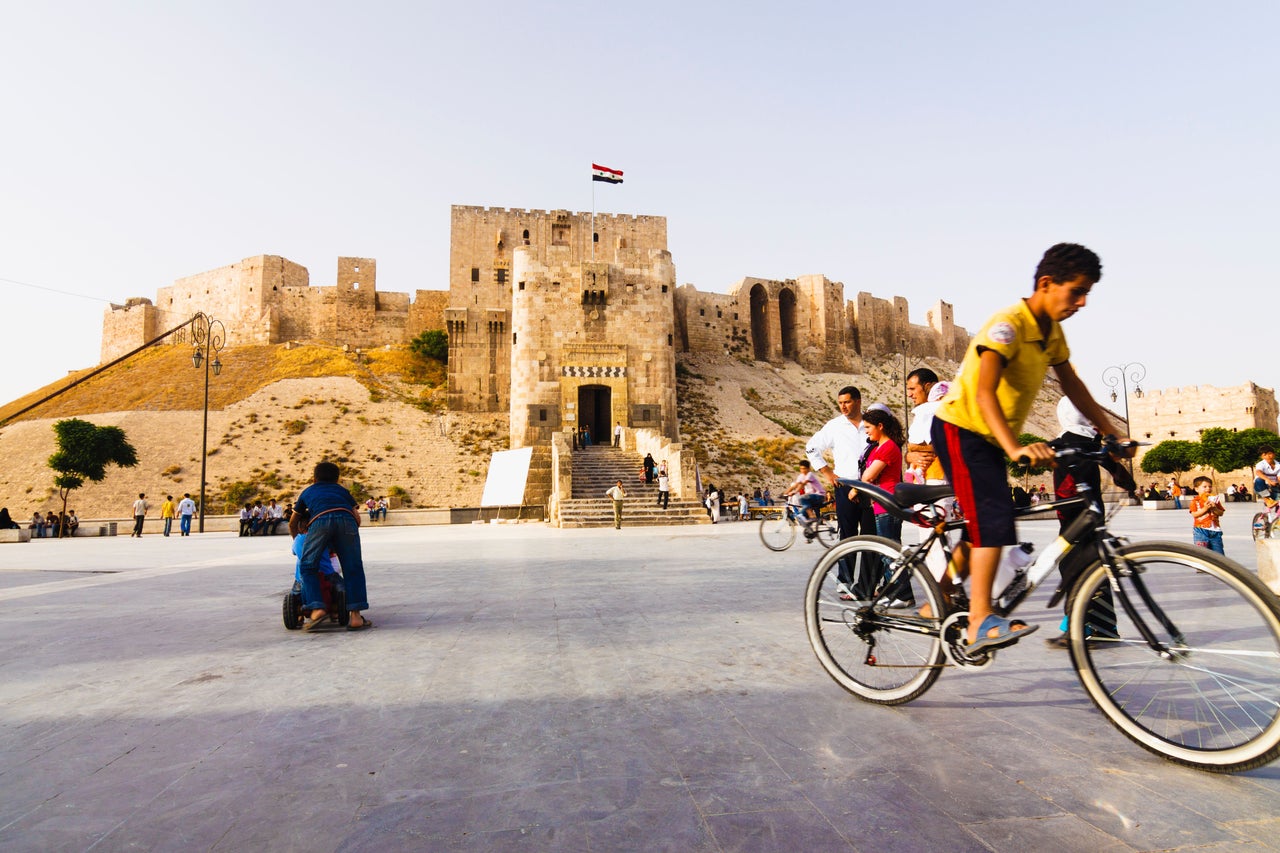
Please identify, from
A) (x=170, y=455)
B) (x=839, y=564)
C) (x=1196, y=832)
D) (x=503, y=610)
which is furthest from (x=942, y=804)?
(x=170, y=455)

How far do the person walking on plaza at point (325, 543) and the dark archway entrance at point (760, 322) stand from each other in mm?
53164

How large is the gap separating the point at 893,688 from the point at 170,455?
41.6m

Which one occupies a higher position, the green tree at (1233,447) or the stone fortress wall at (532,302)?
the stone fortress wall at (532,302)

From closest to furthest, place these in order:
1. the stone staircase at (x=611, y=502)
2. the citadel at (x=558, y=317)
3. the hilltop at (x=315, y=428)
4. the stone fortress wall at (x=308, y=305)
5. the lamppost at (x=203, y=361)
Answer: the stone staircase at (x=611, y=502)
the lamppost at (x=203, y=361)
the citadel at (x=558, y=317)
the hilltop at (x=315, y=428)
the stone fortress wall at (x=308, y=305)

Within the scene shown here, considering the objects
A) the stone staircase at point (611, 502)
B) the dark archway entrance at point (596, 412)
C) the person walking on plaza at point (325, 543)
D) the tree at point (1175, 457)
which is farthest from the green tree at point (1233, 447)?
the person walking on plaza at point (325, 543)

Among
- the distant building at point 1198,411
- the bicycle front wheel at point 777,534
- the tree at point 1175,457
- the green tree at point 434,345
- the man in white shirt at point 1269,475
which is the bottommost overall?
the bicycle front wheel at point 777,534

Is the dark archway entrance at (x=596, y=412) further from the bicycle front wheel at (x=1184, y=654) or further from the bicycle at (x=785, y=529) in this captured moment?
the bicycle front wheel at (x=1184, y=654)

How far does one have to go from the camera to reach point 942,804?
1981 mm

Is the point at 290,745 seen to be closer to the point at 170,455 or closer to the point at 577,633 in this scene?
the point at 577,633

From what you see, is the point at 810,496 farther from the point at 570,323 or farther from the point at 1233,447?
the point at 1233,447

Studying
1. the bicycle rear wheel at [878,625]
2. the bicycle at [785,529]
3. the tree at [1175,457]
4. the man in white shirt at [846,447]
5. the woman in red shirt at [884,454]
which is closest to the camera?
the bicycle rear wheel at [878,625]

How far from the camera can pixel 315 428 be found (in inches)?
1528

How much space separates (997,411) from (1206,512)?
570 cm

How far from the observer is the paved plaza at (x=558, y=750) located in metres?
1.86
